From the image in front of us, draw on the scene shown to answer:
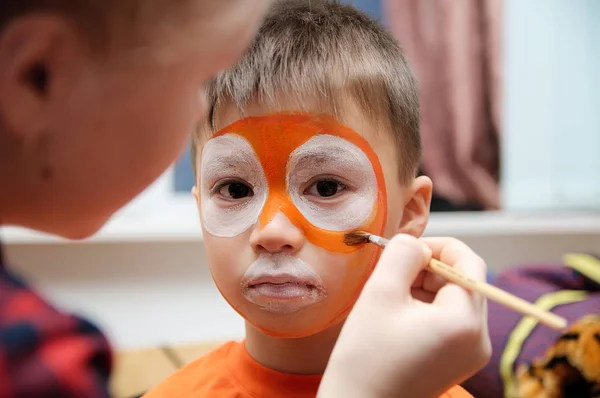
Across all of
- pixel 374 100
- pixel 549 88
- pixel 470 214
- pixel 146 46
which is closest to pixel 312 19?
pixel 374 100

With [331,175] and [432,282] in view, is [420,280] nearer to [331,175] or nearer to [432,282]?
A: [432,282]

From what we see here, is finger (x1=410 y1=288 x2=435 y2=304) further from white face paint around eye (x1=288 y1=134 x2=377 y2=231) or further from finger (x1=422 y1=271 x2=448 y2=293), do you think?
white face paint around eye (x1=288 y1=134 x2=377 y2=231)

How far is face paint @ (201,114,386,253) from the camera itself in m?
0.80

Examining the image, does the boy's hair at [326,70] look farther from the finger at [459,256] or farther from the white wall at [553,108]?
the white wall at [553,108]

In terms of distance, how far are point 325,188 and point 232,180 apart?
129 millimetres

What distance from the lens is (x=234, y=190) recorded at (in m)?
0.84

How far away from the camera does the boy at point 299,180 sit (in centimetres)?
79

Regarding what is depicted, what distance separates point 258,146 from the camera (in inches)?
31.8

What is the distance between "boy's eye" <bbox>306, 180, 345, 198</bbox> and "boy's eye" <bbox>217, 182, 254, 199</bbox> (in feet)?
0.29

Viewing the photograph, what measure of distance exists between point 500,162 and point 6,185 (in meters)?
1.76

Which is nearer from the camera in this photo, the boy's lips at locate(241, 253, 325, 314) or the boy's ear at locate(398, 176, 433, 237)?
the boy's lips at locate(241, 253, 325, 314)

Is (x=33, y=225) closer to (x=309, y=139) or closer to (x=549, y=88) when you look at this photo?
(x=309, y=139)

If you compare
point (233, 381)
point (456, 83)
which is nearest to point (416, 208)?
point (233, 381)

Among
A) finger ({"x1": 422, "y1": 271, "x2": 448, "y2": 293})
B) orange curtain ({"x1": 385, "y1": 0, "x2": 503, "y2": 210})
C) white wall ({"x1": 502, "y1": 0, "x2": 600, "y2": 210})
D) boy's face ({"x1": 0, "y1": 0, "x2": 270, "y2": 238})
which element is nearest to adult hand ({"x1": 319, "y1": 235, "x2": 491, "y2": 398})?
finger ({"x1": 422, "y1": 271, "x2": 448, "y2": 293})
